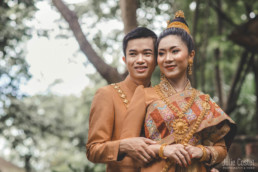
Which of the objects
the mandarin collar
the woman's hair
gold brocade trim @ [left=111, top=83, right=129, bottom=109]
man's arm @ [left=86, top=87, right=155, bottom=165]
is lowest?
man's arm @ [left=86, top=87, right=155, bottom=165]

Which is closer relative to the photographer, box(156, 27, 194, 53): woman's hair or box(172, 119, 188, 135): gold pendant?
box(172, 119, 188, 135): gold pendant

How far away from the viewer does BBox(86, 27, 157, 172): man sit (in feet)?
7.12

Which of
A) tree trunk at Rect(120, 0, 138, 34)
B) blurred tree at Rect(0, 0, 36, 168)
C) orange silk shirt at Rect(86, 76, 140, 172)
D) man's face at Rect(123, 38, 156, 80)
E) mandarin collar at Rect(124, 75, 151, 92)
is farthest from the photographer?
blurred tree at Rect(0, 0, 36, 168)

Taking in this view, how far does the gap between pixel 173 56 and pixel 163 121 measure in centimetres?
48

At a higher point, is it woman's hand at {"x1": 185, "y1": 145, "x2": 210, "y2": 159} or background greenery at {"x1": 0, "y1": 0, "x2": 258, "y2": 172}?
background greenery at {"x1": 0, "y1": 0, "x2": 258, "y2": 172}

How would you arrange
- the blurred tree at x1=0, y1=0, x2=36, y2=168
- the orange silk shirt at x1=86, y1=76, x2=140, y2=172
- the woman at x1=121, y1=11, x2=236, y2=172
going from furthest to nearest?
the blurred tree at x1=0, y1=0, x2=36, y2=168 < the orange silk shirt at x1=86, y1=76, x2=140, y2=172 < the woman at x1=121, y1=11, x2=236, y2=172

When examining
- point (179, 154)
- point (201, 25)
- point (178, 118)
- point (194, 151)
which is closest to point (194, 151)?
point (194, 151)

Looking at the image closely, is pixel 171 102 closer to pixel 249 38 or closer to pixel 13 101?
pixel 249 38

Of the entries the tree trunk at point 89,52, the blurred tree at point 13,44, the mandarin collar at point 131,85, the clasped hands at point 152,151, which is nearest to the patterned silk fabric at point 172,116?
the clasped hands at point 152,151

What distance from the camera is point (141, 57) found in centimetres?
247

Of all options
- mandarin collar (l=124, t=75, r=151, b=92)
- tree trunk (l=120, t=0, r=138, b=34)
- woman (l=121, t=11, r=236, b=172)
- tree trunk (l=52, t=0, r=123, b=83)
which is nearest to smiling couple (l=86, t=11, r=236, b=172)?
woman (l=121, t=11, r=236, b=172)

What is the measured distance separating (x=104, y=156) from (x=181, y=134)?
1.88 ft

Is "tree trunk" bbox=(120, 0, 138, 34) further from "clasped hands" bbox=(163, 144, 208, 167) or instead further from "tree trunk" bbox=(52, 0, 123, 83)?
"clasped hands" bbox=(163, 144, 208, 167)

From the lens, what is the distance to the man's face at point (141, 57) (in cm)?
248
